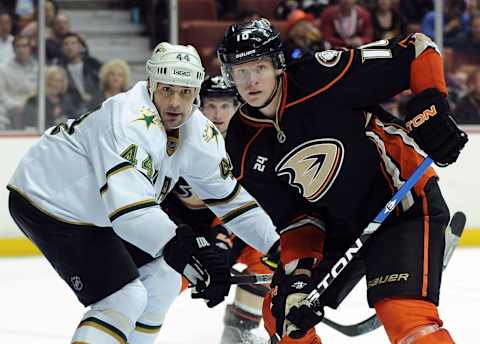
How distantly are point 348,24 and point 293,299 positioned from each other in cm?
371

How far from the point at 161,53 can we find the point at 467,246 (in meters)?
2.97

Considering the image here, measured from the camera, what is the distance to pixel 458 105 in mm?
5762

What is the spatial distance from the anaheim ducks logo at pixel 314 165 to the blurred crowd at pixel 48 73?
2.93m

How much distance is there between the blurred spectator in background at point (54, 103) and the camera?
5.29 metres

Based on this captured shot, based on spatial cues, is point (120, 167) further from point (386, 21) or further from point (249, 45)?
point (386, 21)

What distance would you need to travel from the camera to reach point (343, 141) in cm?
254

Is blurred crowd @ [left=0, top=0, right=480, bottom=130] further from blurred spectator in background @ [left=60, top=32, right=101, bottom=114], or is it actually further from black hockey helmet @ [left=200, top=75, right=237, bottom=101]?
black hockey helmet @ [left=200, top=75, right=237, bottom=101]

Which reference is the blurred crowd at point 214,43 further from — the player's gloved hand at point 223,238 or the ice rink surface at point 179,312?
the player's gloved hand at point 223,238

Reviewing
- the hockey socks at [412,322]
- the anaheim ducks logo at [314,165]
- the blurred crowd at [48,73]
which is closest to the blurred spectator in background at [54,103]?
the blurred crowd at [48,73]

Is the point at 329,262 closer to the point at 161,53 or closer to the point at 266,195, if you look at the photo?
the point at 266,195

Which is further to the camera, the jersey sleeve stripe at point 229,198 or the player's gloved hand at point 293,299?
the jersey sleeve stripe at point 229,198

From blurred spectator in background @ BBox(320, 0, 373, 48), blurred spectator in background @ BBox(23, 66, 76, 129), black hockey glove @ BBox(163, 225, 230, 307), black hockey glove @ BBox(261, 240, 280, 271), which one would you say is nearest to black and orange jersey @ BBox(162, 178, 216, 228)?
black hockey glove @ BBox(261, 240, 280, 271)

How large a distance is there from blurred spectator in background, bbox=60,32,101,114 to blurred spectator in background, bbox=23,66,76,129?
1.4 inches

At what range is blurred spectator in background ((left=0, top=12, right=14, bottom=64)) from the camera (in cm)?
533
